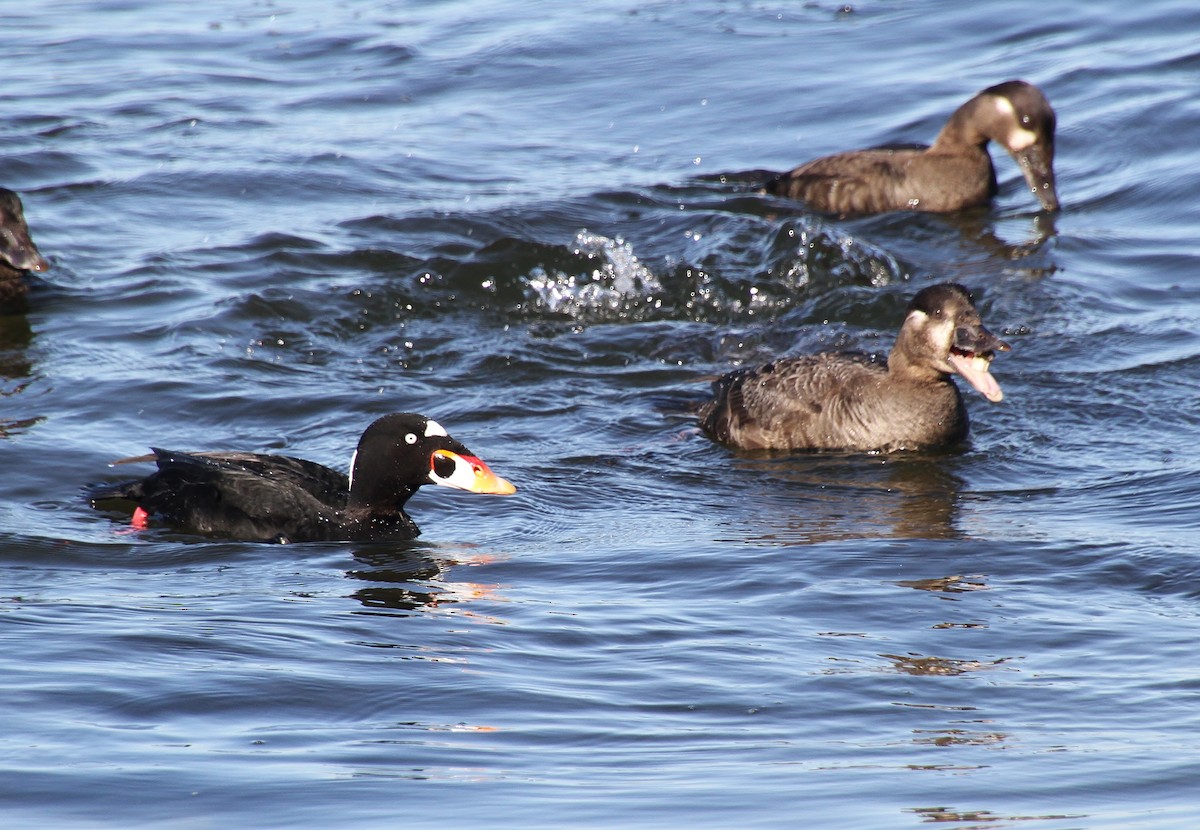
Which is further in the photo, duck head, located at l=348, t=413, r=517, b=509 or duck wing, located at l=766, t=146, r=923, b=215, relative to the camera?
duck wing, located at l=766, t=146, r=923, b=215

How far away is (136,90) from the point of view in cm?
1836

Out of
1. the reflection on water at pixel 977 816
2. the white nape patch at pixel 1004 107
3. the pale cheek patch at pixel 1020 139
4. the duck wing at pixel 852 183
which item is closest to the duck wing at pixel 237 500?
the reflection on water at pixel 977 816

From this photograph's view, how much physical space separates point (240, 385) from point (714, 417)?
2888mm

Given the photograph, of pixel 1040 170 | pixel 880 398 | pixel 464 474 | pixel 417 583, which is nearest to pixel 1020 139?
pixel 1040 170

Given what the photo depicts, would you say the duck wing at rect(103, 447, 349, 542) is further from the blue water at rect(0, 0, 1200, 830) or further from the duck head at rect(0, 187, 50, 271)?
the duck head at rect(0, 187, 50, 271)

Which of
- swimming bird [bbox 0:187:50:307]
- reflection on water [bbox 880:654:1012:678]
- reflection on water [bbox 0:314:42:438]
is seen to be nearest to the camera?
reflection on water [bbox 880:654:1012:678]

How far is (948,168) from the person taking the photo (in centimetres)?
1499

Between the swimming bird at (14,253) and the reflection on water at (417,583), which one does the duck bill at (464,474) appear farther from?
the swimming bird at (14,253)

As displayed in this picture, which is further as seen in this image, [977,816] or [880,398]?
[880,398]

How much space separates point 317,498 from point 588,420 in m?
2.48

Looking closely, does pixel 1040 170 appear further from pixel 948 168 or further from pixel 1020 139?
pixel 948 168

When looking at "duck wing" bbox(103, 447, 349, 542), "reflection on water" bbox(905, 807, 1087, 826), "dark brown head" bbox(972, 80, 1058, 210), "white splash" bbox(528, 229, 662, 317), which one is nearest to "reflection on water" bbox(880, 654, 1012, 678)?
"reflection on water" bbox(905, 807, 1087, 826)

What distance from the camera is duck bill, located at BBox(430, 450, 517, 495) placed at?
7.85m

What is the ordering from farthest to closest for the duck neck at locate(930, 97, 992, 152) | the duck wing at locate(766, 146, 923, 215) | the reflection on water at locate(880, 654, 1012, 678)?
1. the duck neck at locate(930, 97, 992, 152)
2. the duck wing at locate(766, 146, 923, 215)
3. the reflection on water at locate(880, 654, 1012, 678)
